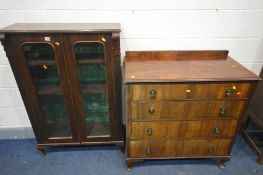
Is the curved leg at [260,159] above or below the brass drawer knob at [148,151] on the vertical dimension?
below

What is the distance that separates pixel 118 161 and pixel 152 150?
0.46 m

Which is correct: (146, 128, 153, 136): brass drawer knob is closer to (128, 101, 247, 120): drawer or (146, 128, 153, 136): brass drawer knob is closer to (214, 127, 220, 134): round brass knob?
(128, 101, 247, 120): drawer

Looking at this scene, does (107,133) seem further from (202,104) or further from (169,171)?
(202,104)

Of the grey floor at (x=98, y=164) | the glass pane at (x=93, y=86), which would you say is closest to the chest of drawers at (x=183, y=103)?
the grey floor at (x=98, y=164)

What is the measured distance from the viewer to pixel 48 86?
193cm

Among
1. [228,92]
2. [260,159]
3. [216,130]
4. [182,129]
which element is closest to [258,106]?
[260,159]

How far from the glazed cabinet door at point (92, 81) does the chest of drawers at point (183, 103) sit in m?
0.25

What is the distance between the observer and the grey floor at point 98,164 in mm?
2037

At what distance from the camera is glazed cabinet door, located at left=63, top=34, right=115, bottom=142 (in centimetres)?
161

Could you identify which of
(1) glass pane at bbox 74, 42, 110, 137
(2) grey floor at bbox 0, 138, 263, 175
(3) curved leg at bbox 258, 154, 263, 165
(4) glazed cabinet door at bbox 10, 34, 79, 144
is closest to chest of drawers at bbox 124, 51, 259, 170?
(2) grey floor at bbox 0, 138, 263, 175

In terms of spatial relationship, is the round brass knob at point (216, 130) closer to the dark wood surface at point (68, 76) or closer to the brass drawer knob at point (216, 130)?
the brass drawer knob at point (216, 130)

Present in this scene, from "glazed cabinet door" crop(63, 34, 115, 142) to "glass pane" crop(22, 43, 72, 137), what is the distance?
0.66 ft

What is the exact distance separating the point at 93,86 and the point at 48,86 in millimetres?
443

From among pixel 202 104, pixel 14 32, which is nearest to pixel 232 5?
pixel 202 104
